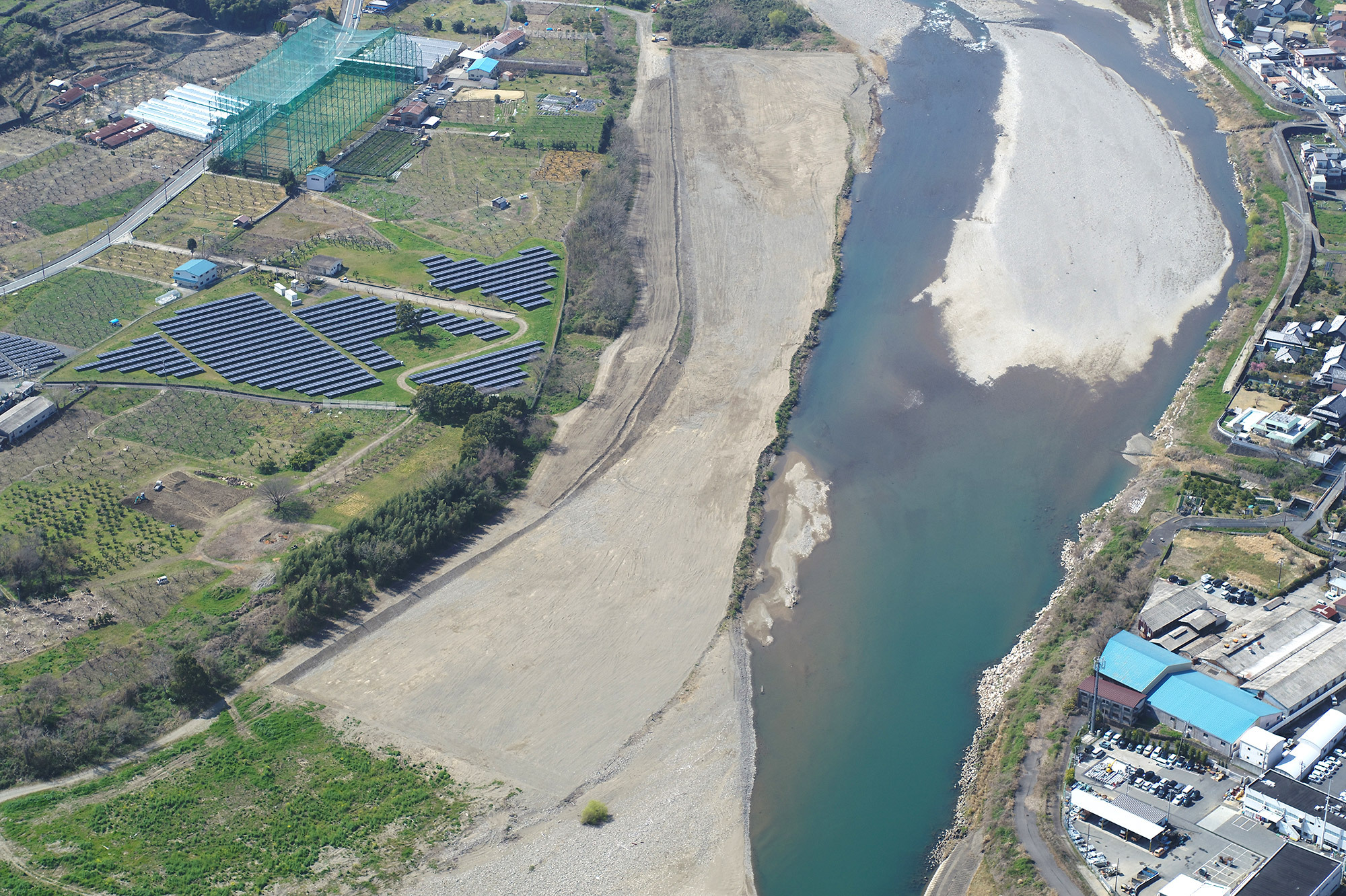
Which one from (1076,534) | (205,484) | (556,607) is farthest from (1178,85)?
(205,484)

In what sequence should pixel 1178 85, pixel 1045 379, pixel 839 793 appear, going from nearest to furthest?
pixel 839 793 < pixel 1045 379 < pixel 1178 85

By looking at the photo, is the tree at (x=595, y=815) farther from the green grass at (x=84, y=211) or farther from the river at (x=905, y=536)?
the green grass at (x=84, y=211)

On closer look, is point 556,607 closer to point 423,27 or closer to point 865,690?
point 865,690

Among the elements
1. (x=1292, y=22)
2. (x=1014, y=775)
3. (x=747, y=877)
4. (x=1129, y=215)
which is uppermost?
(x=1292, y=22)

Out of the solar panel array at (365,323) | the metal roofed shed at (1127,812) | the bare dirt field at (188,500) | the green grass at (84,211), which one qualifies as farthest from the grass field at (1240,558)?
the green grass at (84,211)

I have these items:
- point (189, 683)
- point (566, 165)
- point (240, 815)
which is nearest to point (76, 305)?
point (566, 165)

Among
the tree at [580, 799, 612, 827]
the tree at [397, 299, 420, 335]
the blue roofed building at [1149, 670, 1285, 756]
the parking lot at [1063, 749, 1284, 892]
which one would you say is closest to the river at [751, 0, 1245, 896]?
the tree at [580, 799, 612, 827]
